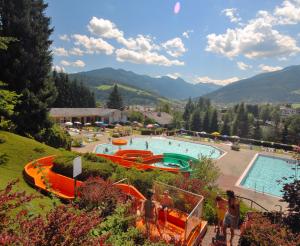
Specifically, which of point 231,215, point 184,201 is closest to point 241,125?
point 184,201

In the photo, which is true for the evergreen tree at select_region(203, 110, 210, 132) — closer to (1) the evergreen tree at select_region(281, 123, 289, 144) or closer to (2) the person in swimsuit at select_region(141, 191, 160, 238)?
(1) the evergreen tree at select_region(281, 123, 289, 144)

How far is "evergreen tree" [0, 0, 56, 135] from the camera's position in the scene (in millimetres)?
21703

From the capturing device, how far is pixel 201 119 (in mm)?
80500

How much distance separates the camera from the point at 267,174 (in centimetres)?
2891

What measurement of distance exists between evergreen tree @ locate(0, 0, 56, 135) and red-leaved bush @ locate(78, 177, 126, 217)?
15652 millimetres

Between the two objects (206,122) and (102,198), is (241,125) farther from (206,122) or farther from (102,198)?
(102,198)

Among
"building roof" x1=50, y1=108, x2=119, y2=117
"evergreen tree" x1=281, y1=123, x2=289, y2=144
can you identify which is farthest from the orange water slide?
"evergreen tree" x1=281, y1=123, x2=289, y2=144

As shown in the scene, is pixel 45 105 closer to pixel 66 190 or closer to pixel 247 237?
pixel 66 190

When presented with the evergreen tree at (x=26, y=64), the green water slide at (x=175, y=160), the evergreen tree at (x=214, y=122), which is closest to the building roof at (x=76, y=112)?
the evergreen tree at (x=214, y=122)

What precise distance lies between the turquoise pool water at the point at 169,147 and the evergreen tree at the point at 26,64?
14.0m

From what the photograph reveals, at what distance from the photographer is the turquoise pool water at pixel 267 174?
2373 centimetres

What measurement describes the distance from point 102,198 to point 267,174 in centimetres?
2546

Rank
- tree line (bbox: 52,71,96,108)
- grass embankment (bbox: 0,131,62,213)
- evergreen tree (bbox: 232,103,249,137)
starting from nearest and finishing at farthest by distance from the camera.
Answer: grass embankment (bbox: 0,131,62,213)
tree line (bbox: 52,71,96,108)
evergreen tree (bbox: 232,103,249,137)

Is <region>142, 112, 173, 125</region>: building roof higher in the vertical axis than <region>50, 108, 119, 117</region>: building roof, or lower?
lower
